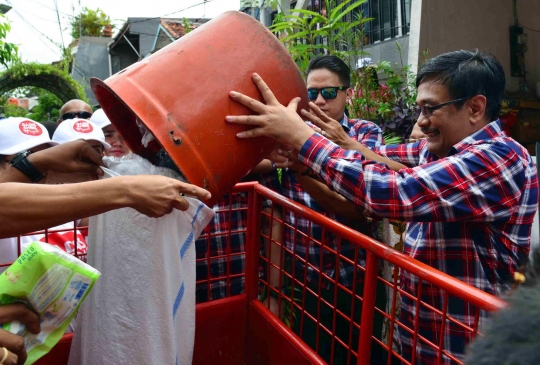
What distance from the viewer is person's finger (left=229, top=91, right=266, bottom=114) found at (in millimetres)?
1449

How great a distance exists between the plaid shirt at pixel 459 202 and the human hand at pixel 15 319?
93cm

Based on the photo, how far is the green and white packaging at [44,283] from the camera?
1301 millimetres

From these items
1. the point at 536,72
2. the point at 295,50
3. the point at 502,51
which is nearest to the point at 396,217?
the point at 295,50

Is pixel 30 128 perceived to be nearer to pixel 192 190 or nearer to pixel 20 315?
pixel 20 315

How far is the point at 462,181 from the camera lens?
1444mm

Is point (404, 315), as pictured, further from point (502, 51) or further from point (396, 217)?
point (502, 51)

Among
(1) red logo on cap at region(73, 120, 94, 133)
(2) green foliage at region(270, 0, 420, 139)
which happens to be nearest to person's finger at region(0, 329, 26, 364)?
(1) red logo on cap at region(73, 120, 94, 133)

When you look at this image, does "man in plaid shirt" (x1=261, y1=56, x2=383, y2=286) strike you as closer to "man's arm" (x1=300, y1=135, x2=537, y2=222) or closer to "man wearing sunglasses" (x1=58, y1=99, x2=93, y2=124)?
"man's arm" (x1=300, y1=135, x2=537, y2=222)

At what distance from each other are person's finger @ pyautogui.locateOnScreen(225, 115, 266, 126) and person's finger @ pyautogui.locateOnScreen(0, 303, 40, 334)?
2.52ft

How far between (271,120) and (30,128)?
1465mm

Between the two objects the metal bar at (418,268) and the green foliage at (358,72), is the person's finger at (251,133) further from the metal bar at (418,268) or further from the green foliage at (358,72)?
the green foliage at (358,72)

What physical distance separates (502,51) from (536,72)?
689 mm

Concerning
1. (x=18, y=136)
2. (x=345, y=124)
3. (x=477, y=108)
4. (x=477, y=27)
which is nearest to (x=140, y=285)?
(x=18, y=136)

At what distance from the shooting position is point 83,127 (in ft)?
9.37
